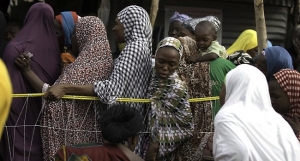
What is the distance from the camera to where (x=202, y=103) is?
15.8ft

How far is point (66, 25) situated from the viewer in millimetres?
4902

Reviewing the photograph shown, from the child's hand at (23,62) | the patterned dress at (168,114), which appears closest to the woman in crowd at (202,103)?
the patterned dress at (168,114)

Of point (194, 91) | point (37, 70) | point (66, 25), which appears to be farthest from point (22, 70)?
point (194, 91)

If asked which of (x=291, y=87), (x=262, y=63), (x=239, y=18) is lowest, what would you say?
(x=291, y=87)

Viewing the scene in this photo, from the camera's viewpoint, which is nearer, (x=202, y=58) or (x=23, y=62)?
(x=23, y=62)

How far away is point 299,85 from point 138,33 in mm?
1270

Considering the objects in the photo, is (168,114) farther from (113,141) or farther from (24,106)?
(24,106)

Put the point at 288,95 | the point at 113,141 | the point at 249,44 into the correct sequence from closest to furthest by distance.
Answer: the point at 113,141
the point at 288,95
the point at 249,44

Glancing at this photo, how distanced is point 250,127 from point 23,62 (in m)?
1.85

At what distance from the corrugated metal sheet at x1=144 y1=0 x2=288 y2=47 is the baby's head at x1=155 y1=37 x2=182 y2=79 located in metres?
4.92

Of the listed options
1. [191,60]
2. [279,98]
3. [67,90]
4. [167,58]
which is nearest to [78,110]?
[67,90]

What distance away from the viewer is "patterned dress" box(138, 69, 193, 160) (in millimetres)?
4473

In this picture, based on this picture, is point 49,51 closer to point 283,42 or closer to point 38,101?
point 38,101

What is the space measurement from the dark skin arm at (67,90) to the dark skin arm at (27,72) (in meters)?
0.15
